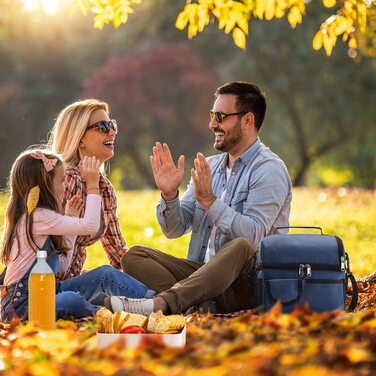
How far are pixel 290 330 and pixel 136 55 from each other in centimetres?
2532

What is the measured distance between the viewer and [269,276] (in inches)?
205

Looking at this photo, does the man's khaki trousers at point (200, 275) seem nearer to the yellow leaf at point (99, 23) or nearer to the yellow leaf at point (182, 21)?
the yellow leaf at point (182, 21)

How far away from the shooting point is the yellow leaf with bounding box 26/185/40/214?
5.27m

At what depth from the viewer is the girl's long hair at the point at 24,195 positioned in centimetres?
535

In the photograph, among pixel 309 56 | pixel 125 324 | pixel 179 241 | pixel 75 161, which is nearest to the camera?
pixel 125 324

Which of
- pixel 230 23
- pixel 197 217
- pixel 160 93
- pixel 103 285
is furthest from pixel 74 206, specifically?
pixel 160 93

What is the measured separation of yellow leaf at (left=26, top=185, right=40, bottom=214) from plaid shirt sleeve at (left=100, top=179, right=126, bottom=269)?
0.87 metres

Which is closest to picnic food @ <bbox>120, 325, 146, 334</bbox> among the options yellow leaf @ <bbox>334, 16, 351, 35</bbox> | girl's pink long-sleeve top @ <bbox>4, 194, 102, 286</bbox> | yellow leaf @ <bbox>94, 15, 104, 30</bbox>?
girl's pink long-sleeve top @ <bbox>4, 194, 102, 286</bbox>

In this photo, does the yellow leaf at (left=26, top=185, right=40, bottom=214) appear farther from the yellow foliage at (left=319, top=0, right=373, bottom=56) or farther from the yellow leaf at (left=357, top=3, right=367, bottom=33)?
the yellow leaf at (left=357, top=3, right=367, bottom=33)

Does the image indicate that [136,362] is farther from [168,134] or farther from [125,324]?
[168,134]

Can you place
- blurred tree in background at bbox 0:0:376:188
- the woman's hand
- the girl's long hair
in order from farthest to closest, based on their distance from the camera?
blurred tree in background at bbox 0:0:376:188 → the woman's hand → the girl's long hair

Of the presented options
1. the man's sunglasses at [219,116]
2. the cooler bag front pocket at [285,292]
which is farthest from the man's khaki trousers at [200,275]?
the man's sunglasses at [219,116]

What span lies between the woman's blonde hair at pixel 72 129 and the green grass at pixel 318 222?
4.17 m

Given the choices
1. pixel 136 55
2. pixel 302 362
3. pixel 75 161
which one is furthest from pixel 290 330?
pixel 136 55
